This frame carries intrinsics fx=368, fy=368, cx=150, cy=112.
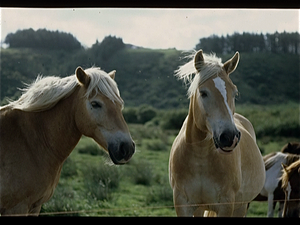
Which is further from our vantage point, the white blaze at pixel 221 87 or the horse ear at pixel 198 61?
the horse ear at pixel 198 61

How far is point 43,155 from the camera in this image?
9.64ft

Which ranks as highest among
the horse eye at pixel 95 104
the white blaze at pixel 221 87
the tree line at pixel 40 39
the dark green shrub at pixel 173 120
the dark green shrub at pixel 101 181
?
the tree line at pixel 40 39

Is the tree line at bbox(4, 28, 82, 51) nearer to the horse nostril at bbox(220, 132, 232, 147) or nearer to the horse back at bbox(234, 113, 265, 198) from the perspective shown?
the horse back at bbox(234, 113, 265, 198)

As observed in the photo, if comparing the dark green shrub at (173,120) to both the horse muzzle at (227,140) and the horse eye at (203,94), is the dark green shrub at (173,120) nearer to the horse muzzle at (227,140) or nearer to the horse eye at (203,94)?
the horse eye at (203,94)

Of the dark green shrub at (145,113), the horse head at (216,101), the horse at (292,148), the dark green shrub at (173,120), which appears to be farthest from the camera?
the dark green shrub at (145,113)

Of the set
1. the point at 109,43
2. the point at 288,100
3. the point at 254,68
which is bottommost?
the point at 288,100

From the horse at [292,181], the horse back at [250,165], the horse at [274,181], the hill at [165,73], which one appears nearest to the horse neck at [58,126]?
the horse back at [250,165]

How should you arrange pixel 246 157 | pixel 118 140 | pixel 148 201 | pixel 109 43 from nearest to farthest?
pixel 118 140 < pixel 246 157 < pixel 148 201 < pixel 109 43

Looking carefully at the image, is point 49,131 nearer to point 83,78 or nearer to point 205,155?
point 83,78

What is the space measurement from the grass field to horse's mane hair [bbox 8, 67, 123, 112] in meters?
1.66

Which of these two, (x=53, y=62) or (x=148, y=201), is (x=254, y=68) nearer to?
(x=53, y=62)

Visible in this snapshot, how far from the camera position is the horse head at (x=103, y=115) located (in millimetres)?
2762
